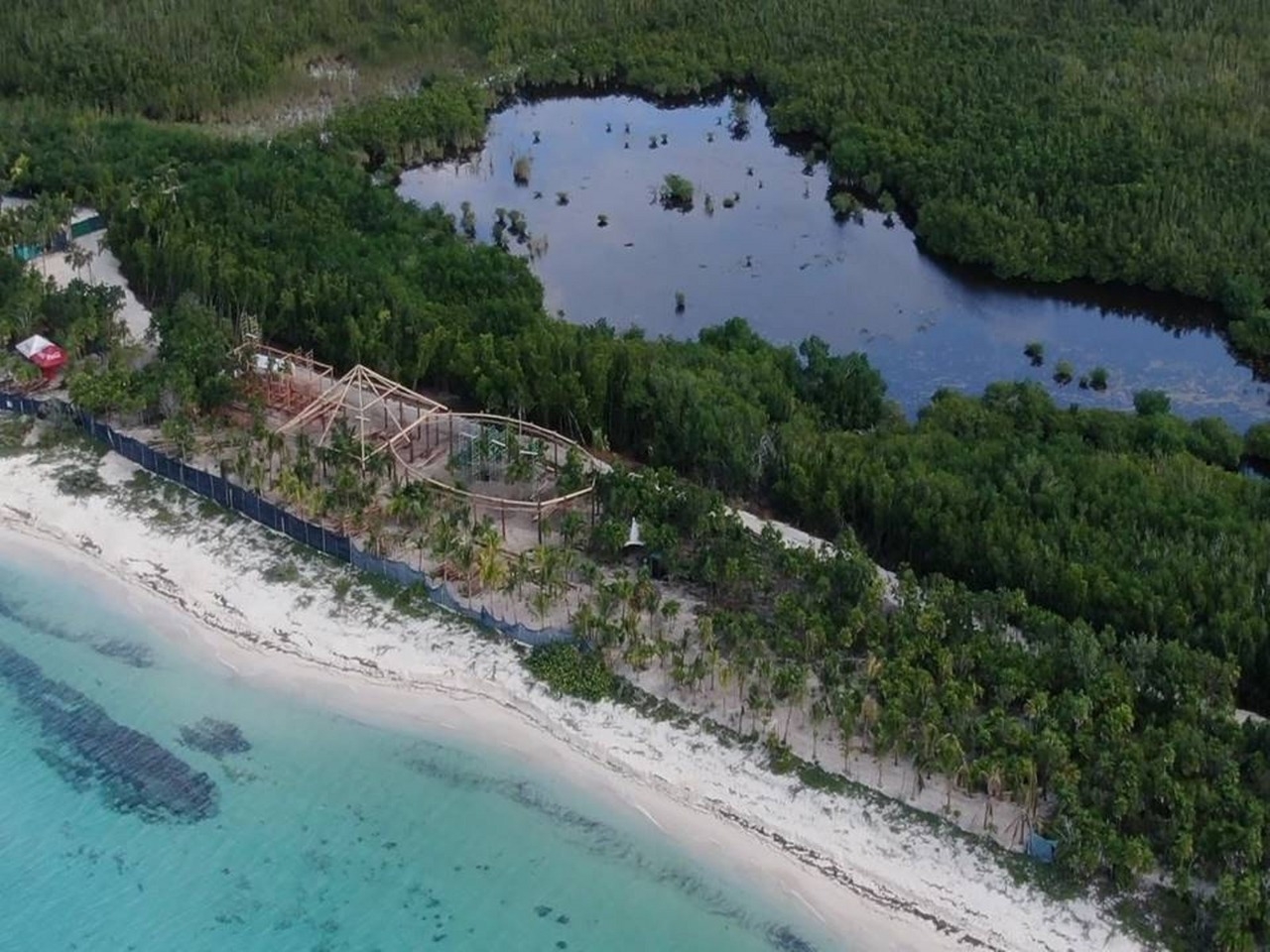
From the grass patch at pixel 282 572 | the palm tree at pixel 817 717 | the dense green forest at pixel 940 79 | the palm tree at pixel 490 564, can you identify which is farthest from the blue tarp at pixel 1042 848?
the dense green forest at pixel 940 79

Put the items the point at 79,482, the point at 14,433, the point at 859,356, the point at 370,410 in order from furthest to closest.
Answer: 1. the point at 859,356
2. the point at 370,410
3. the point at 14,433
4. the point at 79,482

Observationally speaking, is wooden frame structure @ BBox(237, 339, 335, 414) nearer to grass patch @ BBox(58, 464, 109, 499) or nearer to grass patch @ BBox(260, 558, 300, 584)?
grass patch @ BBox(58, 464, 109, 499)

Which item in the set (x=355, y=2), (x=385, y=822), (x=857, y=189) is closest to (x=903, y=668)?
(x=385, y=822)

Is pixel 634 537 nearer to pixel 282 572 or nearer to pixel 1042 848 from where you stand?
pixel 282 572

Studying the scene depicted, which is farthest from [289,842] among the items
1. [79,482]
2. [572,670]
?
[79,482]

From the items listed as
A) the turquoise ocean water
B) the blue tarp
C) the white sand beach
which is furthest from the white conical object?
the blue tarp

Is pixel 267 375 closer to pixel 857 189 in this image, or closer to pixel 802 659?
pixel 802 659

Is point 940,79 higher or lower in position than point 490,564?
higher
